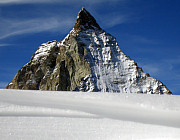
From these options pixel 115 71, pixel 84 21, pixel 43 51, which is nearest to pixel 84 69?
pixel 115 71

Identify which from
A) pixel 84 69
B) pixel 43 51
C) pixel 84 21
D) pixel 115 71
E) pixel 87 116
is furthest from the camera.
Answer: pixel 84 21

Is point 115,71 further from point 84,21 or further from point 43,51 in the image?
point 43,51

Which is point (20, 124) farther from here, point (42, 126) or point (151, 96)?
point (151, 96)

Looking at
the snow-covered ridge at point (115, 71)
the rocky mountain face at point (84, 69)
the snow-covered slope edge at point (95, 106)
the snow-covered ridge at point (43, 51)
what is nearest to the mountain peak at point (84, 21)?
the rocky mountain face at point (84, 69)

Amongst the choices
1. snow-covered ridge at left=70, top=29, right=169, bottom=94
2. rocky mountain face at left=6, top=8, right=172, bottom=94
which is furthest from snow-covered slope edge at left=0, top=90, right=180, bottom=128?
snow-covered ridge at left=70, top=29, right=169, bottom=94

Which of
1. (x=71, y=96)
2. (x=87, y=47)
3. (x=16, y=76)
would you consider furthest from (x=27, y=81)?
(x=71, y=96)

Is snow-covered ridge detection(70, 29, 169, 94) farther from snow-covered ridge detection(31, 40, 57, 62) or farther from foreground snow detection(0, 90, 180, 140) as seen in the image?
foreground snow detection(0, 90, 180, 140)

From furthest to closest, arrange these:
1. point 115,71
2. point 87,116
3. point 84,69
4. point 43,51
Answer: point 43,51 → point 115,71 → point 84,69 → point 87,116
